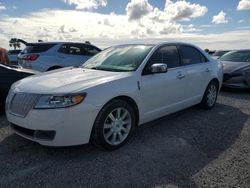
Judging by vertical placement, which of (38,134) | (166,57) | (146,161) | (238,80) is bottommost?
(238,80)

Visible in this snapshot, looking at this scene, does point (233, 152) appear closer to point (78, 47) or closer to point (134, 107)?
point (134, 107)

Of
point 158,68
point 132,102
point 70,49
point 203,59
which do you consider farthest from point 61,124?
point 70,49

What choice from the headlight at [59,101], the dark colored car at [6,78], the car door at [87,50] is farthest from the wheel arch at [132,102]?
the car door at [87,50]

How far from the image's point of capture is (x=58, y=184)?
2.97m

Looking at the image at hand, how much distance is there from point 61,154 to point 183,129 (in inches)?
89.0

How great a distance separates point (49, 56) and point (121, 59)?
4584 mm

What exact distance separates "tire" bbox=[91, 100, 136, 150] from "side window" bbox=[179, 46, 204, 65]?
190cm

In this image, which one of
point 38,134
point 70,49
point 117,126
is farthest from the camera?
point 70,49

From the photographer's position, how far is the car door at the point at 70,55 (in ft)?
28.9

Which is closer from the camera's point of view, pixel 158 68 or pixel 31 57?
pixel 158 68

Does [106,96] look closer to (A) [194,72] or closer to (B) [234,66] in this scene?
(A) [194,72]

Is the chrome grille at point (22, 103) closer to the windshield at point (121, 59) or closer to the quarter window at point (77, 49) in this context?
the windshield at point (121, 59)

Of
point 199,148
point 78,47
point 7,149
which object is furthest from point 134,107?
point 78,47

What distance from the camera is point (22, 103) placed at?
3.60m
